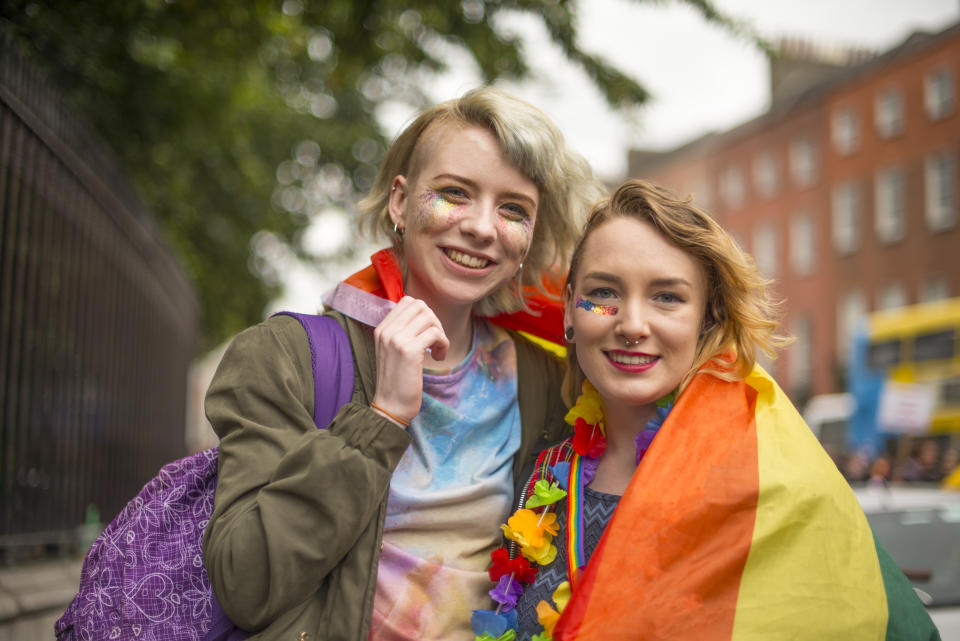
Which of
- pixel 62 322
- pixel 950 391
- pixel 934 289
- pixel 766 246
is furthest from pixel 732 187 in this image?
pixel 62 322

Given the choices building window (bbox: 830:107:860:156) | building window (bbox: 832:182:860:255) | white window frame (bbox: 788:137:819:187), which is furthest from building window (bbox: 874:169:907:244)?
white window frame (bbox: 788:137:819:187)

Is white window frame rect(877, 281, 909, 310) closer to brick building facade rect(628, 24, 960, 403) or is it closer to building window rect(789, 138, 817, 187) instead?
brick building facade rect(628, 24, 960, 403)

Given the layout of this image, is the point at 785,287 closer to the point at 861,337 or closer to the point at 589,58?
the point at 861,337

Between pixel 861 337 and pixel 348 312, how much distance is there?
19031mm

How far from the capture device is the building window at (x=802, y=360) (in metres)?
32.5

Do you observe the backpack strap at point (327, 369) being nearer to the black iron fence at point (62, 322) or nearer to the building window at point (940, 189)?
the black iron fence at point (62, 322)

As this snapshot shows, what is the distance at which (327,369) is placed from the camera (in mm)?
2184

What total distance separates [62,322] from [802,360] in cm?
3109

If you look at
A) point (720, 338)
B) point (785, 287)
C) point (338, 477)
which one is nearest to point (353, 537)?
point (338, 477)

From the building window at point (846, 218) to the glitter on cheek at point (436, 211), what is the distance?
1212 inches

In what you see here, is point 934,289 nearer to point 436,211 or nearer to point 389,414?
point 436,211

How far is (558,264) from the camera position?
9.40 feet

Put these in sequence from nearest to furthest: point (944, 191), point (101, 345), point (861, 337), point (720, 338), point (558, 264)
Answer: point (720, 338), point (558, 264), point (101, 345), point (861, 337), point (944, 191)

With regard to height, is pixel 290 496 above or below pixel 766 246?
below
